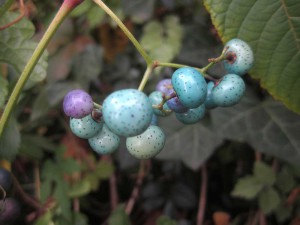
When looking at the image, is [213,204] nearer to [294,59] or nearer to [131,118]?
[294,59]

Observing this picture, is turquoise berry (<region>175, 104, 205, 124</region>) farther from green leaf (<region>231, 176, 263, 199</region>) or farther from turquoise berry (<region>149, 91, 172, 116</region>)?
green leaf (<region>231, 176, 263, 199</region>)

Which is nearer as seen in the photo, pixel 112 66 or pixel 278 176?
pixel 278 176

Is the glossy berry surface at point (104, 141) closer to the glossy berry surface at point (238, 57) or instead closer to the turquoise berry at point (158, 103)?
the turquoise berry at point (158, 103)

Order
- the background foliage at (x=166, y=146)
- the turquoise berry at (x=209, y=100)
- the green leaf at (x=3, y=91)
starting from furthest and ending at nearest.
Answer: the background foliage at (x=166, y=146) → the green leaf at (x=3, y=91) → the turquoise berry at (x=209, y=100)

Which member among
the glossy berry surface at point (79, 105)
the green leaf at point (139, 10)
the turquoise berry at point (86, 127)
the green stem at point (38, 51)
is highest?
the green stem at point (38, 51)

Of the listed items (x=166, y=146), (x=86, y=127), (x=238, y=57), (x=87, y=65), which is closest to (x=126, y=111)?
(x=86, y=127)

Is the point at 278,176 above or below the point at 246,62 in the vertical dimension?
below

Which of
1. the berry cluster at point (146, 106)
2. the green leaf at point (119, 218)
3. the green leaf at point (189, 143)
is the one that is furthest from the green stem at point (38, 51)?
the green leaf at point (189, 143)

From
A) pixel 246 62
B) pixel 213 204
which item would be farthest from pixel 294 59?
pixel 213 204

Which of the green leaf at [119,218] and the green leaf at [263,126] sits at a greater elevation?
the green leaf at [119,218]

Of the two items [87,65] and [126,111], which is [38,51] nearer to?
[126,111]
